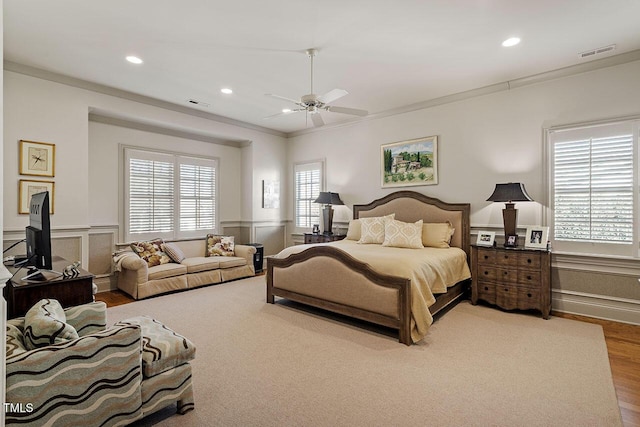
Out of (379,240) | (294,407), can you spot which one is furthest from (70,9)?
(379,240)

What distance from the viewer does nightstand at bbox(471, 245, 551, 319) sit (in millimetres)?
3758

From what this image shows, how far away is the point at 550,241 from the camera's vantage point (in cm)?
410

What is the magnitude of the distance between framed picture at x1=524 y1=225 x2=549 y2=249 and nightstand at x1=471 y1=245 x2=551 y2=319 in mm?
151

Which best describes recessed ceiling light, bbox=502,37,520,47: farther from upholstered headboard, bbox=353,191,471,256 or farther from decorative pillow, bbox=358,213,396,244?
decorative pillow, bbox=358,213,396,244

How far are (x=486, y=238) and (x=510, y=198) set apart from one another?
0.63m

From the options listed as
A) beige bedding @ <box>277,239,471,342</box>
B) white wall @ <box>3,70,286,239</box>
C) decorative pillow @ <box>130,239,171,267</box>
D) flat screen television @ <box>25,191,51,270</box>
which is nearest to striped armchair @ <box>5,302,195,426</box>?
flat screen television @ <box>25,191,51,270</box>

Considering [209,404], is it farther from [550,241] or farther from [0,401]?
[550,241]

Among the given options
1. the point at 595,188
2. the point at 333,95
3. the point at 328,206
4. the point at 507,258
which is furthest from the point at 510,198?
the point at 328,206

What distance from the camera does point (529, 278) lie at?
12.6ft

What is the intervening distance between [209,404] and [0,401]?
3.70 ft

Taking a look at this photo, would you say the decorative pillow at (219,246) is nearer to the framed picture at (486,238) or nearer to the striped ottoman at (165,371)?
the striped ottoman at (165,371)

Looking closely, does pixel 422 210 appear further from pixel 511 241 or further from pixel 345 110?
pixel 345 110

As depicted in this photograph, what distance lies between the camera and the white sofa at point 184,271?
4.60 meters

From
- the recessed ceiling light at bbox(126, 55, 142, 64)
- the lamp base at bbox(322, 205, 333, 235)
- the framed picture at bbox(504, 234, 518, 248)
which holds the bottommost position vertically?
the framed picture at bbox(504, 234, 518, 248)
